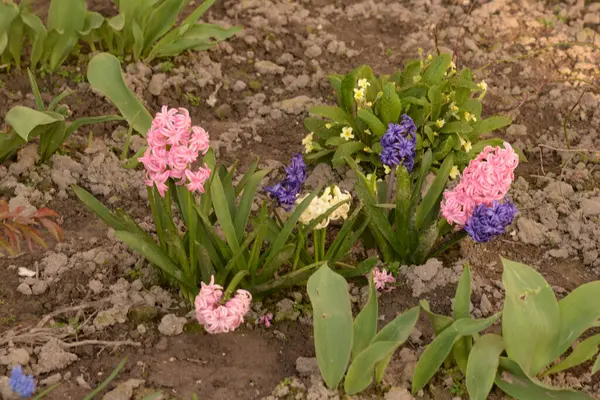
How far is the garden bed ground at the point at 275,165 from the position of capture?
3.09 m

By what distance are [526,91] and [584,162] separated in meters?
0.68

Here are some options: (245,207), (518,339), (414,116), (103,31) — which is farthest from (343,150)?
(103,31)

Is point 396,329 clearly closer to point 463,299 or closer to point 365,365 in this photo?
point 365,365

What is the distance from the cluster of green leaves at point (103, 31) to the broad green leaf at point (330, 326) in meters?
2.14

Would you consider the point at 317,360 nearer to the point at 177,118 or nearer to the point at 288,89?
the point at 177,118

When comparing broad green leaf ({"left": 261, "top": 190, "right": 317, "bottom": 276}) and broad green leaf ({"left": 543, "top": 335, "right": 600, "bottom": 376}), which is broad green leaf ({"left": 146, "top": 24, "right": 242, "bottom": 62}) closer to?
broad green leaf ({"left": 261, "top": 190, "right": 317, "bottom": 276})

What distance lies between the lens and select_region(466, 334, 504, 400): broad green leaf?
2873mm

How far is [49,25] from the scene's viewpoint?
4547 millimetres

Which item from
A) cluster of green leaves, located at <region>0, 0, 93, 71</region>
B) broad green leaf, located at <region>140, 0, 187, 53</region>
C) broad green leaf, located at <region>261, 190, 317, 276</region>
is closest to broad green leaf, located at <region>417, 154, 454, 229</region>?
broad green leaf, located at <region>261, 190, 317, 276</region>

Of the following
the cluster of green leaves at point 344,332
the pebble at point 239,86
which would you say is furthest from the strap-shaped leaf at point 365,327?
the pebble at point 239,86

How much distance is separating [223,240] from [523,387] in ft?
4.06

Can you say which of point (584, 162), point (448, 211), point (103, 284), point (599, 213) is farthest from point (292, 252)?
point (584, 162)

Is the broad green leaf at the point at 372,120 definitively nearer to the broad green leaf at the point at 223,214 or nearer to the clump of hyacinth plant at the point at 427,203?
the clump of hyacinth plant at the point at 427,203

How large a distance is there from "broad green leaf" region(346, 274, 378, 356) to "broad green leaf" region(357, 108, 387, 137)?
3.83ft
